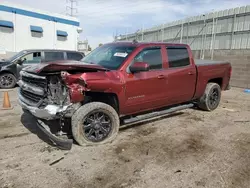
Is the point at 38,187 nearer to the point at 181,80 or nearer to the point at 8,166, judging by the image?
the point at 8,166

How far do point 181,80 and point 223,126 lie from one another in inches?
58.7

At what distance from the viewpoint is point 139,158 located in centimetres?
354

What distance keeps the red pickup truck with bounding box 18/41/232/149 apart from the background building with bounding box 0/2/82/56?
16.7 meters

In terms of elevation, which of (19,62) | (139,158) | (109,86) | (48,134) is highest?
(19,62)

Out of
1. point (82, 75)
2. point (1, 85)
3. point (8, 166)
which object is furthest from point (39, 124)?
point (1, 85)

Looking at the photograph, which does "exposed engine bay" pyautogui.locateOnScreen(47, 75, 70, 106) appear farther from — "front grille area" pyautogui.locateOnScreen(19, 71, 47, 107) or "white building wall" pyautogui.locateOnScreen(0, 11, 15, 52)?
"white building wall" pyautogui.locateOnScreen(0, 11, 15, 52)

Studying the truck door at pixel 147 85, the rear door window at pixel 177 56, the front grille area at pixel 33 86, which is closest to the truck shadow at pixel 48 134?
the front grille area at pixel 33 86

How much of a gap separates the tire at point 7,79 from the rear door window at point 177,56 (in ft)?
24.5

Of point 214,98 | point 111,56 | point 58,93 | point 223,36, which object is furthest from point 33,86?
point 223,36

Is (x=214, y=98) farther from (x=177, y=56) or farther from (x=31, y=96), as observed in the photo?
(x=31, y=96)

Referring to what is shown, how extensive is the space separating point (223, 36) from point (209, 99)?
756 centimetres

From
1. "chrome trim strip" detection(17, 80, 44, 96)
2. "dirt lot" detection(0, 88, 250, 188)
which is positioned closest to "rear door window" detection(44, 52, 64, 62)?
"dirt lot" detection(0, 88, 250, 188)

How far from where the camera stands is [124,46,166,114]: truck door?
434 centimetres

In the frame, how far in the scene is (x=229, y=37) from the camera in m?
12.0
